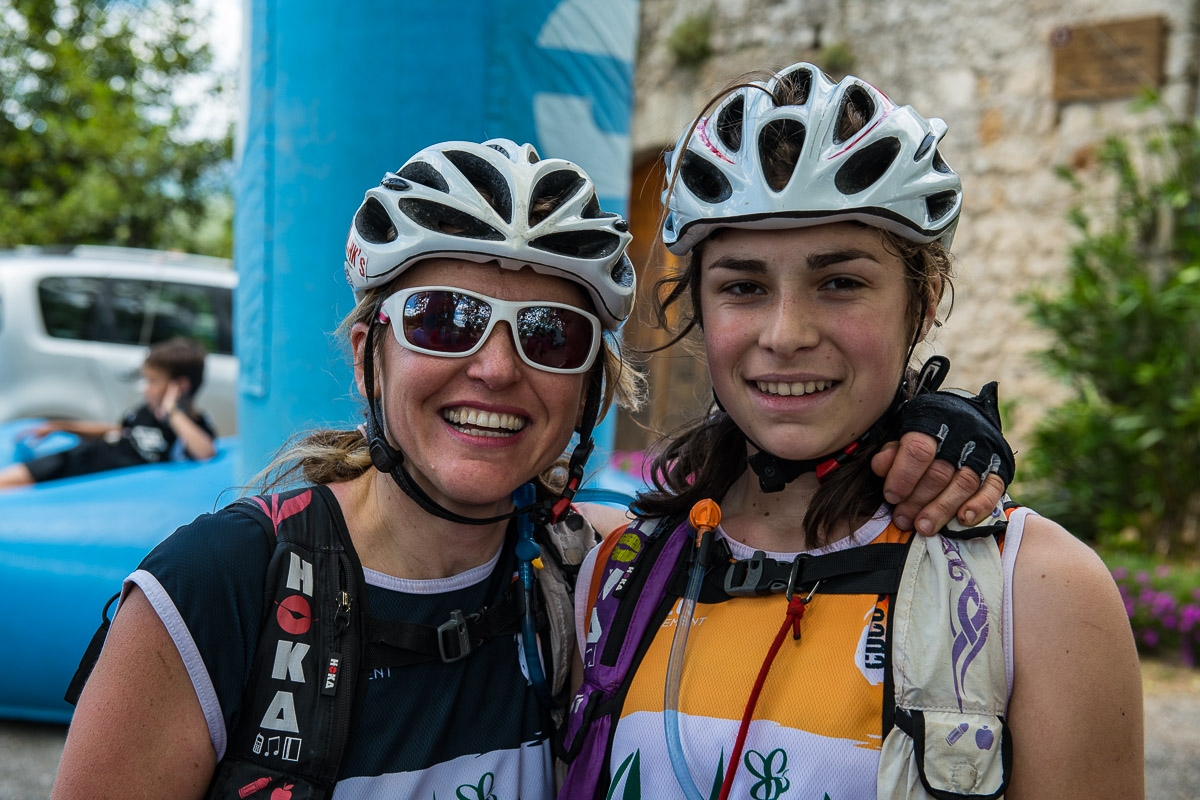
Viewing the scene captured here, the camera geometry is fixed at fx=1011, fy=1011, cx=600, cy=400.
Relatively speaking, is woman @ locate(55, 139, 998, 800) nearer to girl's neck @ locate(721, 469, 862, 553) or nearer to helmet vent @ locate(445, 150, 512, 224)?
helmet vent @ locate(445, 150, 512, 224)

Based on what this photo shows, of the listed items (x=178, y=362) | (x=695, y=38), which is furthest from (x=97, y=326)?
(x=695, y=38)

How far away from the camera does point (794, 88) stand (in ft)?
6.77

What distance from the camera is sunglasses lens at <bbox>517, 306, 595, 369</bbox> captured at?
6.57 feet

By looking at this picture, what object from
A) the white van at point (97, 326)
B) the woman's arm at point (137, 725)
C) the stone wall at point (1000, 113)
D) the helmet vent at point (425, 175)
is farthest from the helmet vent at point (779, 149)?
the white van at point (97, 326)

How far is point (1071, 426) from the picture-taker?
6.73m

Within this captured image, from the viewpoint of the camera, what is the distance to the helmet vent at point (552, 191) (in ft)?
6.68

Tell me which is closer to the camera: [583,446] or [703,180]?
[703,180]

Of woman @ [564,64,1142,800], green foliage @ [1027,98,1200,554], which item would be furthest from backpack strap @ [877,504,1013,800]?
green foliage @ [1027,98,1200,554]

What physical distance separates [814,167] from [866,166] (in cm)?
12

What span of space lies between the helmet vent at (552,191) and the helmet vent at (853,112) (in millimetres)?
539

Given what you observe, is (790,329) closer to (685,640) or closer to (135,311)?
(685,640)

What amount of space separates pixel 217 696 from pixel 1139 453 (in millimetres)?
6184

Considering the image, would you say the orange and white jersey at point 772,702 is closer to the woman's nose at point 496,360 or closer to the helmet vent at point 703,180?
the woman's nose at point 496,360

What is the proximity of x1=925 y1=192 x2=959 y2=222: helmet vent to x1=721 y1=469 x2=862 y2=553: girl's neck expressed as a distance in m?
0.57
